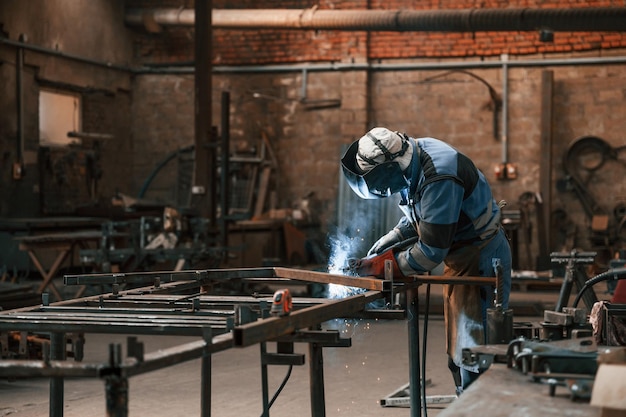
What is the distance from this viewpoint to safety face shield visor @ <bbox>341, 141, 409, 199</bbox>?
14.5 feet

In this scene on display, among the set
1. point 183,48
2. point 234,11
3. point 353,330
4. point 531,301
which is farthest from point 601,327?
point 183,48

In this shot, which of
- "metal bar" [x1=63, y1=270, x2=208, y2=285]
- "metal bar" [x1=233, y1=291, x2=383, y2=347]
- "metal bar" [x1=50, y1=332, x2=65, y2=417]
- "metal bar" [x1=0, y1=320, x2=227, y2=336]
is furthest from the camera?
"metal bar" [x1=63, y1=270, x2=208, y2=285]

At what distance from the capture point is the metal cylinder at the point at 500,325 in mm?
3156

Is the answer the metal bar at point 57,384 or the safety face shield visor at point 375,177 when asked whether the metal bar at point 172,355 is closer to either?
the metal bar at point 57,384

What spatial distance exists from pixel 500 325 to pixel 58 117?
43.2 feet

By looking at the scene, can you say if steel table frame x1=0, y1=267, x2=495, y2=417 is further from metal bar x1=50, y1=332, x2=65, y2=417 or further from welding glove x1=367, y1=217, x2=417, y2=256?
welding glove x1=367, y1=217, x2=417, y2=256

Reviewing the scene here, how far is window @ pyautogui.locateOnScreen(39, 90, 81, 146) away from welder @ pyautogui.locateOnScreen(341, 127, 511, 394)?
1115 cm

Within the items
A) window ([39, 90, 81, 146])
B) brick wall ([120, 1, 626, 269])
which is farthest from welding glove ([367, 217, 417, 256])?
window ([39, 90, 81, 146])

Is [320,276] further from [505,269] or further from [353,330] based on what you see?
[353,330]

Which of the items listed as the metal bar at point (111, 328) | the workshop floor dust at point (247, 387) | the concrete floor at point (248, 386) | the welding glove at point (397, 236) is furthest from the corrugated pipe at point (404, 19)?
the metal bar at point (111, 328)

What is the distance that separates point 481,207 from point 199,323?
180 cm

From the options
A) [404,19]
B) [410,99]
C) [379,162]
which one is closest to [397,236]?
[379,162]

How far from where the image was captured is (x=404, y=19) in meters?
14.2

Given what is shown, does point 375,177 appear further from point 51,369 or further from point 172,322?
point 51,369
